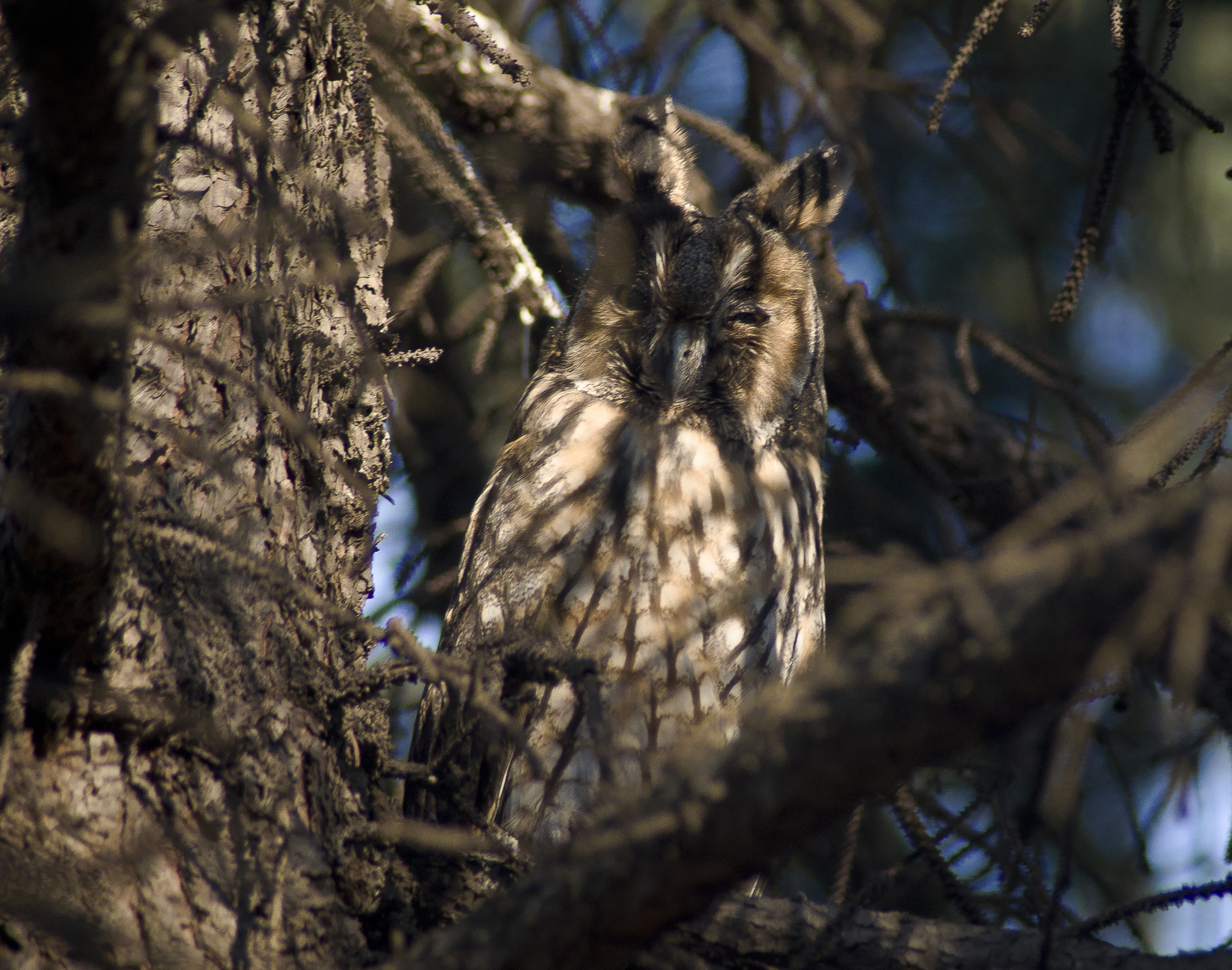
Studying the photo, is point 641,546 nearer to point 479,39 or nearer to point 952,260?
point 479,39

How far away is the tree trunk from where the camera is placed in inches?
33.5

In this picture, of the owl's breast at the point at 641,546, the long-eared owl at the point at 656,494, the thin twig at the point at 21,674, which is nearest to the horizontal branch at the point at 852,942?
the long-eared owl at the point at 656,494

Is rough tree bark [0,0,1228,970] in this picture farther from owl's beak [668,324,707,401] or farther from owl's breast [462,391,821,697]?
owl's beak [668,324,707,401]

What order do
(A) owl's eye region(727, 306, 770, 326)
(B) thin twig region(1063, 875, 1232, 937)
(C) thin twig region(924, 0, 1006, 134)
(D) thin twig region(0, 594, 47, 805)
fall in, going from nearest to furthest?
(D) thin twig region(0, 594, 47, 805)
(B) thin twig region(1063, 875, 1232, 937)
(C) thin twig region(924, 0, 1006, 134)
(A) owl's eye region(727, 306, 770, 326)

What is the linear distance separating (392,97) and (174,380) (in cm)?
92

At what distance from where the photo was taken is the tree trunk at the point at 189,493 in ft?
2.79

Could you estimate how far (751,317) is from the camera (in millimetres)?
2461

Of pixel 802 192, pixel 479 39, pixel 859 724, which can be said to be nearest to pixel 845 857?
pixel 859 724

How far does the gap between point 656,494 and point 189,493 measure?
3.20 ft

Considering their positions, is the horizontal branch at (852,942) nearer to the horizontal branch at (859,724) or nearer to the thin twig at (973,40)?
the horizontal branch at (859,724)

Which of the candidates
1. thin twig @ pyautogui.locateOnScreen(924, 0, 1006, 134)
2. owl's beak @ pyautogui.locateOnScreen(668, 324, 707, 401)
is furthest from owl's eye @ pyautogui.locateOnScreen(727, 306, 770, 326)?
thin twig @ pyautogui.locateOnScreen(924, 0, 1006, 134)

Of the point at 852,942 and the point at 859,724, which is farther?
the point at 852,942

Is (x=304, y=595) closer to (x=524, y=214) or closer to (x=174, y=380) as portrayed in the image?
(x=174, y=380)

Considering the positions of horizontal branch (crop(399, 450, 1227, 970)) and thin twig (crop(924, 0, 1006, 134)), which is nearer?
horizontal branch (crop(399, 450, 1227, 970))
